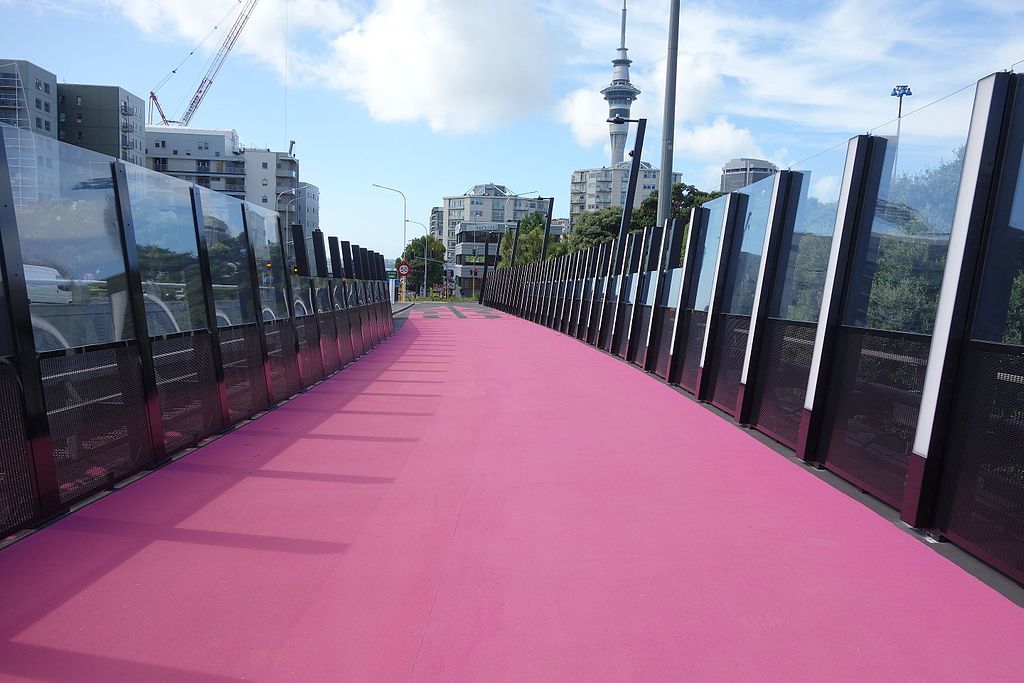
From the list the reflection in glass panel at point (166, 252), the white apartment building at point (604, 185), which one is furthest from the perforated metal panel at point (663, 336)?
the white apartment building at point (604, 185)

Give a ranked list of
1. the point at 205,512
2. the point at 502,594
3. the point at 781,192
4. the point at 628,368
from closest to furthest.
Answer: the point at 502,594 → the point at 205,512 → the point at 781,192 → the point at 628,368

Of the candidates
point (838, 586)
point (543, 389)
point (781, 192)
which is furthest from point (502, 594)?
point (543, 389)

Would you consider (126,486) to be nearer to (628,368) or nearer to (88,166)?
(88,166)

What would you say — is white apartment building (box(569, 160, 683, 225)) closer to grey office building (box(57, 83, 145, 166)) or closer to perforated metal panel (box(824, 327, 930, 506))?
grey office building (box(57, 83, 145, 166))

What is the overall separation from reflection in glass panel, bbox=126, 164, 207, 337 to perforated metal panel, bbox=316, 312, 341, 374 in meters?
5.04

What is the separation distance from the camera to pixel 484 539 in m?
4.42

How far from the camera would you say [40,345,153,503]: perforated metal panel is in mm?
4727

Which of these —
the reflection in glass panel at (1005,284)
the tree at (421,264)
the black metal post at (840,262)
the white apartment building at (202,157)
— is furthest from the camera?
the tree at (421,264)

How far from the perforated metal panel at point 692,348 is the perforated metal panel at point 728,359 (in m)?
0.60

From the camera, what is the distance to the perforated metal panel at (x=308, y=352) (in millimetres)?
10906

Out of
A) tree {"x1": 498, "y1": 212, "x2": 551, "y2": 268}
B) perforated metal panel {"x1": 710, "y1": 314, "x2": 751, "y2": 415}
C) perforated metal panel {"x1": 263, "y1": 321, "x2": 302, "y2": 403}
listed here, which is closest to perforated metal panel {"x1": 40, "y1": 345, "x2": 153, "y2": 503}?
perforated metal panel {"x1": 263, "y1": 321, "x2": 302, "y2": 403}

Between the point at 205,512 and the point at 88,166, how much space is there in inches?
105

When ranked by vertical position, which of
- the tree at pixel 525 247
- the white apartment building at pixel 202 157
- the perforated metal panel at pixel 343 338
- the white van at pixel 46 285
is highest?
the white apartment building at pixel 202 157

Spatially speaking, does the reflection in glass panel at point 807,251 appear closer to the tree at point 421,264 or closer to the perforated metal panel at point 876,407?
the perforated metal panel at point 876,407
